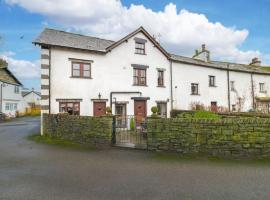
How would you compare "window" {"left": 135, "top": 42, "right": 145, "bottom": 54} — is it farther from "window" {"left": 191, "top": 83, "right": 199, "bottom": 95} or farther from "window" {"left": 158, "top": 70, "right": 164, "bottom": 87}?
"window" {"left": 191, "top": 83, "right": 199, "bottom": 95}

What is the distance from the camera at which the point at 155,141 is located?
37.5 feet

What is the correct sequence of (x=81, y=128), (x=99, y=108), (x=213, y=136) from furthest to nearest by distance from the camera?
(x=99, y=108)
(x=81, y=128)
(x=213, y=136)

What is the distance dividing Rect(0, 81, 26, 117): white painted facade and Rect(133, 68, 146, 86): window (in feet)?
93.5

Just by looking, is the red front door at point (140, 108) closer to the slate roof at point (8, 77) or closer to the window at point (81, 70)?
the window at point (81, 70)

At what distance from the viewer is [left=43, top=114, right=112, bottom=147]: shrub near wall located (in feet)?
41.5

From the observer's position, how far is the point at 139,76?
2280 centimetres

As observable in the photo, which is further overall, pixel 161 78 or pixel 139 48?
pixel 161 78

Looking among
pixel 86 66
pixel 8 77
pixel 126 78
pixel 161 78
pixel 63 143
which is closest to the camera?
pixel 63 143

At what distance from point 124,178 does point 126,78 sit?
15.0 m

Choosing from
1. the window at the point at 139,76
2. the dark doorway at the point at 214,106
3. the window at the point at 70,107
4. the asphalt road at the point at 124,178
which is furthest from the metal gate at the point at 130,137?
the dark doorway at the point at 214,106

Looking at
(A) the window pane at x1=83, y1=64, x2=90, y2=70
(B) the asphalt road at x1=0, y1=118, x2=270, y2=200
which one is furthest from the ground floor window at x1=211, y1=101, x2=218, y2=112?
(B) the asphalt road at x1=0, y1=118, x2=270, y2=200

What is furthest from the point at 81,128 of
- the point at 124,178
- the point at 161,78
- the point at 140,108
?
the point at 161,78

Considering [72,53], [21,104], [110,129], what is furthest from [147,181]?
[21,104]

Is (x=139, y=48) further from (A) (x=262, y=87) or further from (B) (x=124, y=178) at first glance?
(A) (x=262, y=87)
